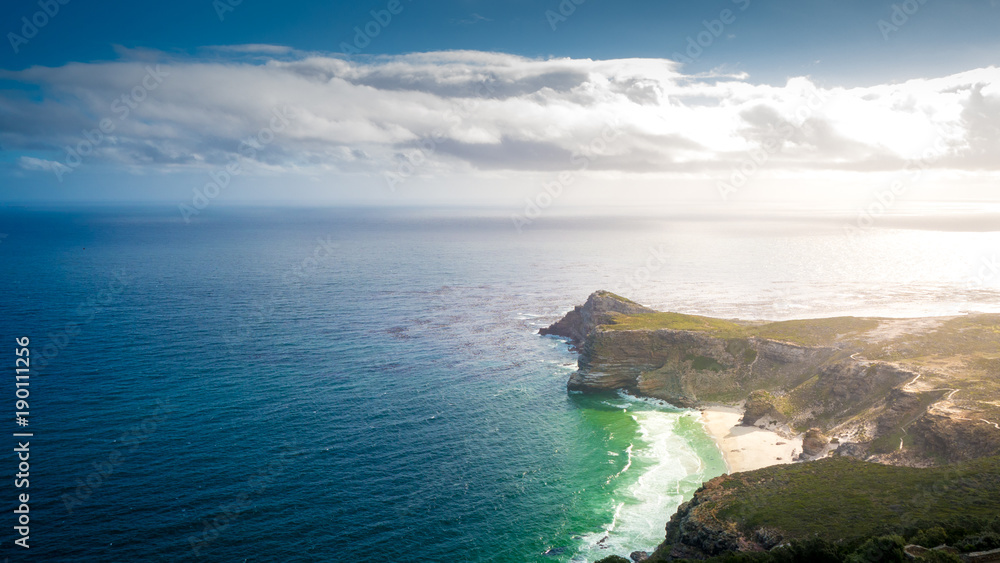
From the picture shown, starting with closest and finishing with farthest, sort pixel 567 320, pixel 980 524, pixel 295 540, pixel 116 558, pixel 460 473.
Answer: pixel 980 524
pixel 116 558
pixel 295 540
pixel 460 473
pixel 567 320

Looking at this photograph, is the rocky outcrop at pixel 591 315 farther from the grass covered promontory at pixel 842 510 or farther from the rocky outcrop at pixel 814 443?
the grass covered promontory at pixel 842 510

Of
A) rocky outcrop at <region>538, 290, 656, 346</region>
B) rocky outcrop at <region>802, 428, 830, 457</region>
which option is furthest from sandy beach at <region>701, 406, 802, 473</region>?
rocky outcrop at <region>538, 290, 656, 346</region>

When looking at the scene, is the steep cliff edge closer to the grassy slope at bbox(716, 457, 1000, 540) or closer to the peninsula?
the peninsula

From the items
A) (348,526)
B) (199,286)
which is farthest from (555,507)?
(199,286)

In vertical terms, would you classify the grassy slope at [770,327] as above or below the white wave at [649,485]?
above

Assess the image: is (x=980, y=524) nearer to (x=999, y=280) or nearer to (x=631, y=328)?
(x=631, y=328)

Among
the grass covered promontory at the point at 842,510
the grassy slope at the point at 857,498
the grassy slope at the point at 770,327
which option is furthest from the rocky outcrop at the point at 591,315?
the grass covered promontory at the point at 842,510

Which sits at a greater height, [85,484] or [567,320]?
[567,320]
